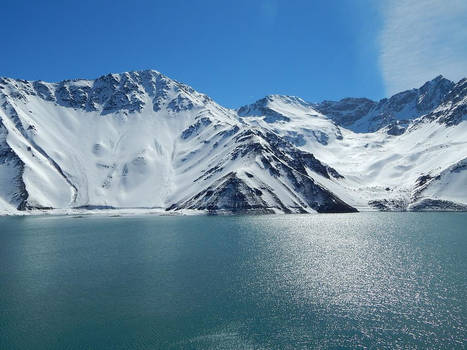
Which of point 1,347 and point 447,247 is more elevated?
point 447,247

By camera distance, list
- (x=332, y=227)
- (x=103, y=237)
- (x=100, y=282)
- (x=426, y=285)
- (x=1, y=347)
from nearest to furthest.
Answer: (x=1, y=347)
(x=426, y=285)
(x=100, y=282)
(x=103, y=237)
(x=332, y=227)

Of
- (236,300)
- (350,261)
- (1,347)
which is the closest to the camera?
(1,347)

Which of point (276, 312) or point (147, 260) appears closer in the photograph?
point (276, 312)

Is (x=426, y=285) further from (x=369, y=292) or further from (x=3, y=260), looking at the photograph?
(x=3, y=260)

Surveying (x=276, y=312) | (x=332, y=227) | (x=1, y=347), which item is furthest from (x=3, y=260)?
(x=332, y=227)

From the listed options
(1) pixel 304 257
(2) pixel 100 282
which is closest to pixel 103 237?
(2) pixel 100 282

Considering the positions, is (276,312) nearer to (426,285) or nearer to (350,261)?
(426,285)
